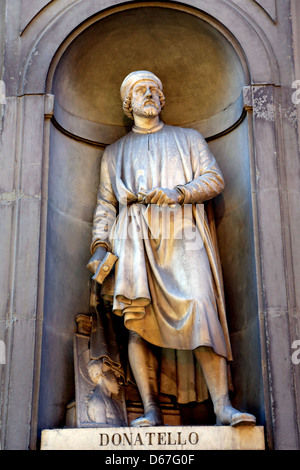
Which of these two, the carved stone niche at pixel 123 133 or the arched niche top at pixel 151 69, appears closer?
the carved stone niche at pixel 123 133

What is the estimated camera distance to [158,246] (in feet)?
25.1

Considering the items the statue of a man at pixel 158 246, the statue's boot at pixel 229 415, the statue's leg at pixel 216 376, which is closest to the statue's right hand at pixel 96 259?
the statue of a man at pixel 158 246

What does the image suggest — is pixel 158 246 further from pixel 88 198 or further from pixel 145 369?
pixel 88 198

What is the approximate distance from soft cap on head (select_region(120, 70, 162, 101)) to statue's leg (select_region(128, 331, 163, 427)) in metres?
2.16

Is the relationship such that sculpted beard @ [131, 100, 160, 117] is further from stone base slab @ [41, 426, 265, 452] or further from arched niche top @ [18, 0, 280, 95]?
stone base slab @ [41, 426, 265, 452]

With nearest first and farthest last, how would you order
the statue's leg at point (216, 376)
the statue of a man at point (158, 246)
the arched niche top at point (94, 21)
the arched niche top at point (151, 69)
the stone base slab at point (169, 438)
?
the stone base slab at point (169, 438) → the statue's leg at point (216, 376) → the statue of a man at point (158, 246) → the arched niche top at point (94, 21) → the arched niche top at point (151, 69)

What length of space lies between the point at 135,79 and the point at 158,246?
1.57 m

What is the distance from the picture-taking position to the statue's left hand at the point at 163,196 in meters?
7.56

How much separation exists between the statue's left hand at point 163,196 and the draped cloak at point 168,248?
0.08 metres

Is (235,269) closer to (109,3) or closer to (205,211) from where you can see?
(205,211)

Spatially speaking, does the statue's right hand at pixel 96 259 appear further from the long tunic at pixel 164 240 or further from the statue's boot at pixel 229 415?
the statue's boot at pixel 229 415

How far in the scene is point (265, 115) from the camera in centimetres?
795

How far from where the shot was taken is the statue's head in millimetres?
8234
